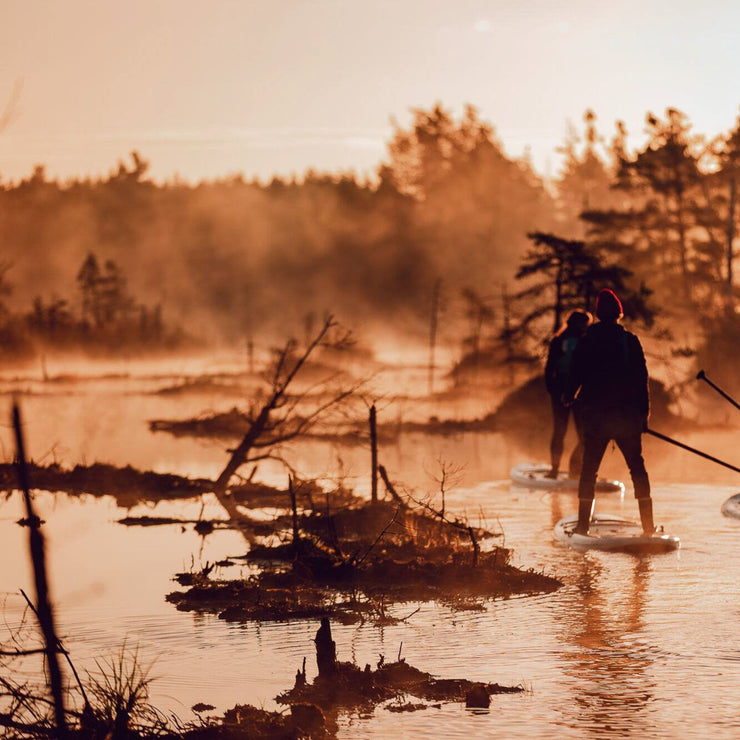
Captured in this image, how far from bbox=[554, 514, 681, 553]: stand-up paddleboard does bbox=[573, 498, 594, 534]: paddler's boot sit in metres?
0.07

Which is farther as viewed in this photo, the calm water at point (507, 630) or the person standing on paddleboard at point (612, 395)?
the person standing on paddleboard at point (612, 395)

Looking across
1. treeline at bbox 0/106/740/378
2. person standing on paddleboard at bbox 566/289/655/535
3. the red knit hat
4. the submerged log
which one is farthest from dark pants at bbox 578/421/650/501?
treeline at bbox 0/106/740/378

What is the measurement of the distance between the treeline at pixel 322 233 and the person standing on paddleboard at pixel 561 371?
Answer: 7880 cm

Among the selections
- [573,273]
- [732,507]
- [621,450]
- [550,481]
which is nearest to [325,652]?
[621,450]

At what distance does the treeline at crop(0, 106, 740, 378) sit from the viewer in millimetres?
121938

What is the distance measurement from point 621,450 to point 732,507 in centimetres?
289

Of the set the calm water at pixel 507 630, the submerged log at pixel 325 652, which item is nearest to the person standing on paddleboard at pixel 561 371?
the calm water at pixel 507 630

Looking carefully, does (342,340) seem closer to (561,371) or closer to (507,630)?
(561,371)

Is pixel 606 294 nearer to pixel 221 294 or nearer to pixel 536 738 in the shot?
pixel 536 738

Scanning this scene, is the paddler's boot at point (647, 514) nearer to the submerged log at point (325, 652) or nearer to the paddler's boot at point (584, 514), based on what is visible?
the paddler's boot at point (584, 514)

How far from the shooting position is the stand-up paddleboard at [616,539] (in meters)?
14.6

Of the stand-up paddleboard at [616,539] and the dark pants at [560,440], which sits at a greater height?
the dark pants at [560,440]

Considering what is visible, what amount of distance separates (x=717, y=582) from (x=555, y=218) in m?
127

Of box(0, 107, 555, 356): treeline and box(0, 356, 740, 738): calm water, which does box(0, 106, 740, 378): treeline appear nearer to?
box(0, 107, 555, 356): treeline
